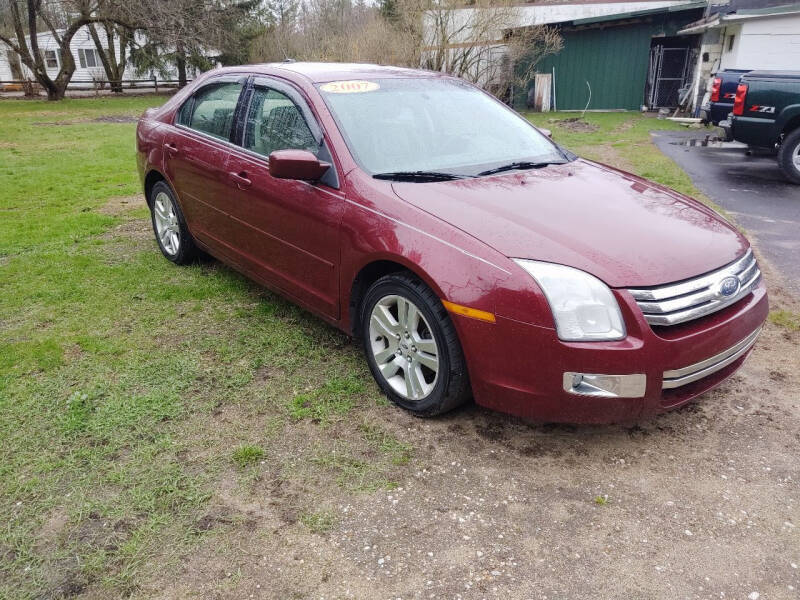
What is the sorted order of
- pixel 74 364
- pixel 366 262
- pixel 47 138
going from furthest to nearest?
1. pixel 47 138
2. pixel 74 364
3. pixel 366 262

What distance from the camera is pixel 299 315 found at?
4543 mm

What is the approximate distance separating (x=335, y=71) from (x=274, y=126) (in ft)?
1.72

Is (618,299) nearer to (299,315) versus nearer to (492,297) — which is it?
(492,297)

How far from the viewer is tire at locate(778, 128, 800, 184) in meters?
8.85

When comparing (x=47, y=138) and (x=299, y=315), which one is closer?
(x=299, y=315)

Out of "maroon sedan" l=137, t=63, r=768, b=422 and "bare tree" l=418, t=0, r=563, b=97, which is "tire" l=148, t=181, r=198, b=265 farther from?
"bare tree" l=418, t=0, r=563, b=97

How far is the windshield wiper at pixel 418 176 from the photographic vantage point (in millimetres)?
3377

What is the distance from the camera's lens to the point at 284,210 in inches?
149

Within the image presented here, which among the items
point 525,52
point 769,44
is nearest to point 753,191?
point 769,44

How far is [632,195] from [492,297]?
126 centimetres

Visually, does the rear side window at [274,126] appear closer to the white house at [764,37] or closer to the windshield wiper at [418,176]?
the windshield wiper at [418,176]

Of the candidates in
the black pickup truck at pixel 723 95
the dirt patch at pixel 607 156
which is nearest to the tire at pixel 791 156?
the dirt patch at pixel 607 156

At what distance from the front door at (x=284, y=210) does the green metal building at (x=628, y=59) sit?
19.1 meters

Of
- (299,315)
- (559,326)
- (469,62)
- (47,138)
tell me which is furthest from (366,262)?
(469,62)
